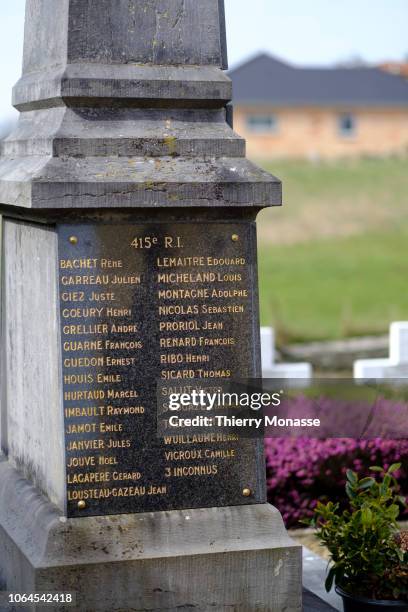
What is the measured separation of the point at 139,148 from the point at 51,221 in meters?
0.59

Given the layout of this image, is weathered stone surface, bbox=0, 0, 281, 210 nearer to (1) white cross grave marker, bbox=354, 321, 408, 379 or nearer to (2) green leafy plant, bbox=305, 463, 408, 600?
(2) green leafy plant, bbox=305, 463, 408, 600

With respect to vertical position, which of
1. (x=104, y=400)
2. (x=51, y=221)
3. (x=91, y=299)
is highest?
(x=51, y=221)

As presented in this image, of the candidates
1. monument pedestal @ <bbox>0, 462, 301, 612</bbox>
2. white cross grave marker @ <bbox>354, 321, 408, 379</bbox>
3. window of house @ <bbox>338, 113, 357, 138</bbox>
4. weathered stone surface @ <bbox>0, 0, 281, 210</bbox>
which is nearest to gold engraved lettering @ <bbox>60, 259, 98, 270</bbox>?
weathered stone surface @ <bbox>0, 0, 281, 210</bbox>

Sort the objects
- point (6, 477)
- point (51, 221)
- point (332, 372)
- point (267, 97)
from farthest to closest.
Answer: point (267, 97) < point (332, 372) < point (6, 477) < point (51, 221)

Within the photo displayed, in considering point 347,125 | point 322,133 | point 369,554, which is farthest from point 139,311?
point 347,125

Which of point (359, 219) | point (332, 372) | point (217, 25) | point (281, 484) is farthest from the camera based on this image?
point (359, 219)

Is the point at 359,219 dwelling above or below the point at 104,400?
above

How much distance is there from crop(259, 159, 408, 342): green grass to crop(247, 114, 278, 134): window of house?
37.0 ft

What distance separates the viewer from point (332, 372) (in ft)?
68.0

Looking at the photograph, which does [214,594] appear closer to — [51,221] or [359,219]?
[51,221]

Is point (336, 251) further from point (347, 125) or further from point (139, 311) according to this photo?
point (139, 311)

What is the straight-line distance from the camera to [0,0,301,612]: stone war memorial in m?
Answer: 6.04

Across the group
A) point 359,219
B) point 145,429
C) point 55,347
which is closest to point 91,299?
point 55,347

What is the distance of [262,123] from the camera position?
65.2 meters
